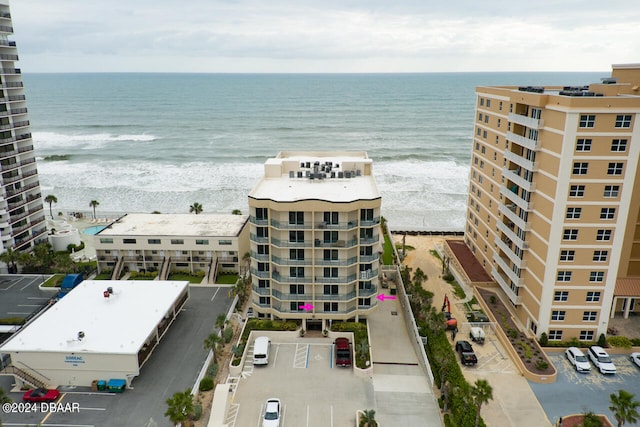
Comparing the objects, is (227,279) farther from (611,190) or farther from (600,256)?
(611,190)

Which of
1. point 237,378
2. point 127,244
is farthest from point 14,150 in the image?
point 237,378

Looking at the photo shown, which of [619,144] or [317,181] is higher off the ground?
[619,144]

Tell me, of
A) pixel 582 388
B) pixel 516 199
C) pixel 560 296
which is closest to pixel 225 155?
pixel 516 199

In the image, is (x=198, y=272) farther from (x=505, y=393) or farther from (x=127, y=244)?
(x=505, y=393)

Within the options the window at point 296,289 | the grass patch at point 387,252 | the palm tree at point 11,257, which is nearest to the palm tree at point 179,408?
the window at point 296,289

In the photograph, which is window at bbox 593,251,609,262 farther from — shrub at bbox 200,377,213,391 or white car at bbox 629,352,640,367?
shrub at bbox 200,377,213,391

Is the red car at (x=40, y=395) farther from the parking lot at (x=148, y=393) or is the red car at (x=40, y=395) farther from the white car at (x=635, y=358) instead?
the white car at (x=635, y=358)

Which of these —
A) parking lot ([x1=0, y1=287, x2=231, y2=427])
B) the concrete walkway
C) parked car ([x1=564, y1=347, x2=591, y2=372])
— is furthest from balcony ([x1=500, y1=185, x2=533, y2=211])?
parking lot ([x1=0, y1=287, x2=231, y2=427])
